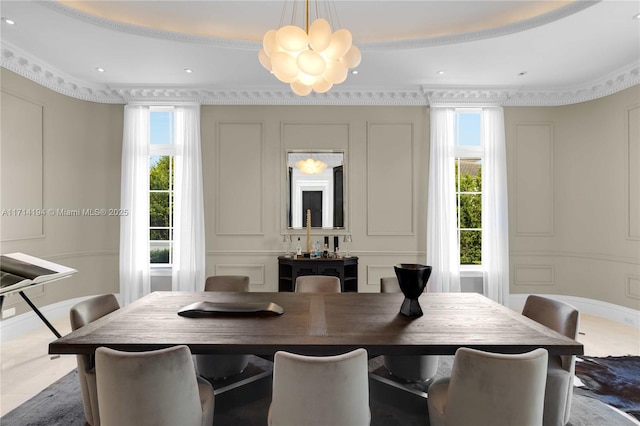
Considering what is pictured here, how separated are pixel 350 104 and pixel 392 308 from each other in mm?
3326

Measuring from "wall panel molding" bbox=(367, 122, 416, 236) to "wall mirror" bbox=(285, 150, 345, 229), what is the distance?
17.1 inches

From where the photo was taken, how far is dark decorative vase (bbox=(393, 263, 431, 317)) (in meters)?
1.92

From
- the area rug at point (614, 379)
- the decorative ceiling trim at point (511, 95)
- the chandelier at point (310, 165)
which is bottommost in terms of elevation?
the area rug at point (614, 379)

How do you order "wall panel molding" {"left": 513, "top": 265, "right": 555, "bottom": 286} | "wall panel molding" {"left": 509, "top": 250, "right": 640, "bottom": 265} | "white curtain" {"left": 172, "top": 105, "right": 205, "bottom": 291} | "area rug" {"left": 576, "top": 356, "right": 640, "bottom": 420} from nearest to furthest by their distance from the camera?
"area rug" {"left": 576, "top": 356, "right": 640, "bottom": 420} < "wall panel molding" {"left": 509, "top": 250, "right": 640, "bottom": 265} < "white curtain" {"left": 172, "top": 105, "right": 205, "bottom": 291} < "wall panel molding" {"left": 513, "top": 265, "right": 555, "bottom": 286}

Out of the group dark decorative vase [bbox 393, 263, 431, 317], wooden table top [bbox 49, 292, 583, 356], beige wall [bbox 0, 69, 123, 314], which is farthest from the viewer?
beige wall [bbox 0, 69, 123, 314]

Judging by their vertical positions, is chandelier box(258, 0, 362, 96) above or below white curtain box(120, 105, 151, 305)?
above

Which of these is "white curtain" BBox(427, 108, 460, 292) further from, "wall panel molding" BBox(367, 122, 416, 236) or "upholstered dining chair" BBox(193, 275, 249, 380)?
"upholstered dining chair" BBox(193, 275, 249, 380)

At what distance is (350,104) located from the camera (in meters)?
4.65

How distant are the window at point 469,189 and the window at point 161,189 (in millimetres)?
4195

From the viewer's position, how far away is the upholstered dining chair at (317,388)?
51.1 inches

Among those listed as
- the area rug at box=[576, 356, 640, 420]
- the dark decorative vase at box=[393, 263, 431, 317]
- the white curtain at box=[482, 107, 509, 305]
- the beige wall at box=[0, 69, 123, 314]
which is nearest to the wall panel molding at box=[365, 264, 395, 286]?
the white curtain at box=[482, 107, 509, 305]

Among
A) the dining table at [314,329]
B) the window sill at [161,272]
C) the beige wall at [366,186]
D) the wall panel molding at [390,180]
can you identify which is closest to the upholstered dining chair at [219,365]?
the dining table at [314,329]

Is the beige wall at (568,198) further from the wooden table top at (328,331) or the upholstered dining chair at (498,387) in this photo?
the upholstered dining chair at (498,387)

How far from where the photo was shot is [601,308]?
14.3 ft
